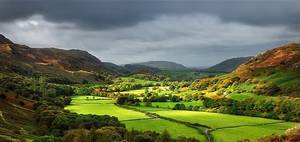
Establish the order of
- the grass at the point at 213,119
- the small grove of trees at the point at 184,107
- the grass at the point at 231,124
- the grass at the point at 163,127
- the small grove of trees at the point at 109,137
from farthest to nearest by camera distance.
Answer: the small grove of trees at the point at 184,107 < the grass at the point at 213,119 < the grass at the point at 231,124 < the grass at the point at 163,127 < the small grove of trees at the point at 109,137

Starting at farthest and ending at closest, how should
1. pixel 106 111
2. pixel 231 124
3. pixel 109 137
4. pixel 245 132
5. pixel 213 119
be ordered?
pixel 106 111, pixel 213 119, pixel 231 124, pixel 245 132, pixel 109 137

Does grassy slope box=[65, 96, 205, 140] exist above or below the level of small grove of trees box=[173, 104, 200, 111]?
below

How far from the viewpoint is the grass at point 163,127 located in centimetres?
12294

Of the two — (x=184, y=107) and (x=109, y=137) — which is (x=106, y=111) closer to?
(x=184, y=107)

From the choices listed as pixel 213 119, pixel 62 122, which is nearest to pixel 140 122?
pixel 213 119

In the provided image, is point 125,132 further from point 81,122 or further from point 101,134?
point 81,122

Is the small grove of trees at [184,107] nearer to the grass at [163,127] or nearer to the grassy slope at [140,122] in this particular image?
the grassy slope at [140,122]

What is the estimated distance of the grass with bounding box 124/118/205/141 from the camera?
123m

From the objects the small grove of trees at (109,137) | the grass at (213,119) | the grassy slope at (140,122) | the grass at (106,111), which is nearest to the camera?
the small grove of trees at (109,137)

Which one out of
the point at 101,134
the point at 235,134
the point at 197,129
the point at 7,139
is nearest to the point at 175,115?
the point at 197,129

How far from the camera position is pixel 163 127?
13575 cm

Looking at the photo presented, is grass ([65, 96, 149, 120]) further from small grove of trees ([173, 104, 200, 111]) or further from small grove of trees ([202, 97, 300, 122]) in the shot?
small grove of trees ([202, 97, 300, 122])

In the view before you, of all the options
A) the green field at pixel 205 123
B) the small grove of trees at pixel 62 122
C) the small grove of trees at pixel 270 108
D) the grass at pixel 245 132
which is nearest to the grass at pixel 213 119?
the green field at pixel 205 123

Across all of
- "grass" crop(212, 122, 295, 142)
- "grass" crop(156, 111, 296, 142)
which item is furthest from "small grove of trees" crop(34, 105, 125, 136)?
"grass" crop(156, 111, 296, 142)
